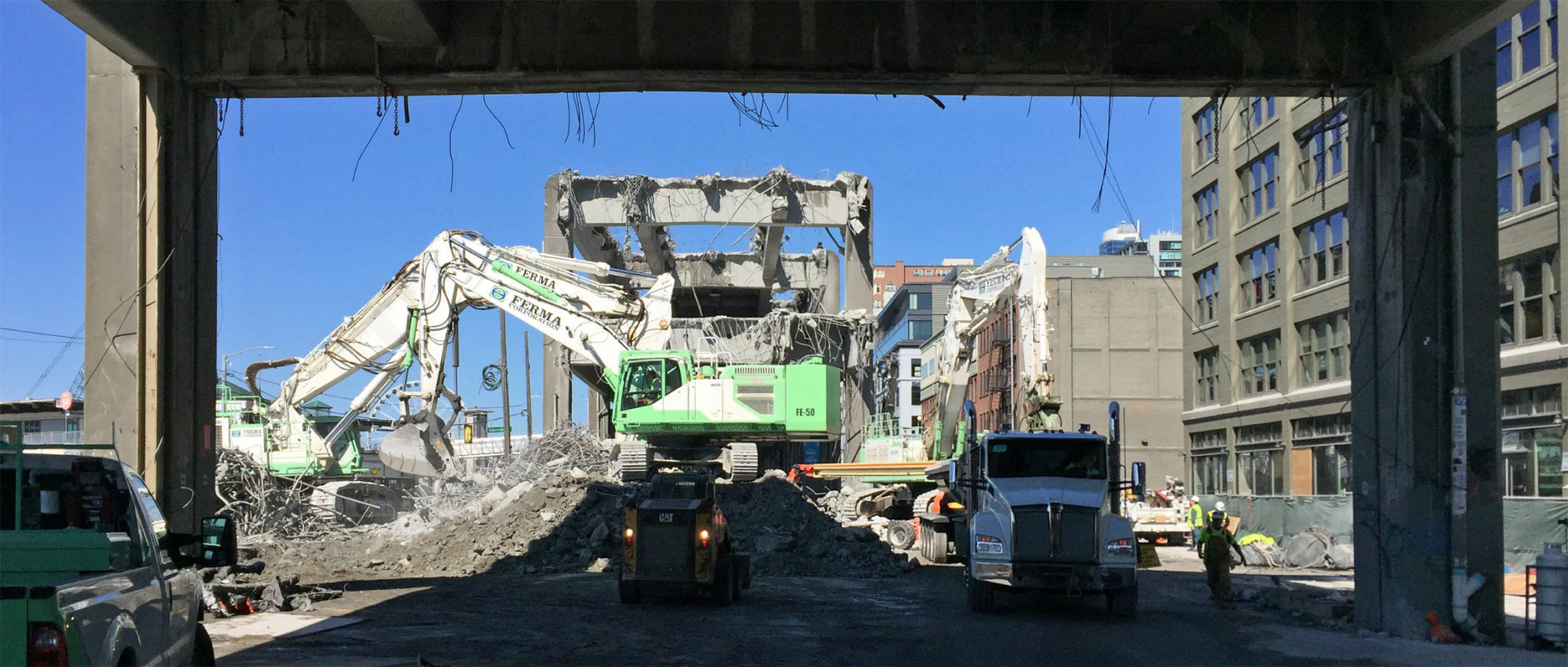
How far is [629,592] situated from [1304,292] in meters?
28.0

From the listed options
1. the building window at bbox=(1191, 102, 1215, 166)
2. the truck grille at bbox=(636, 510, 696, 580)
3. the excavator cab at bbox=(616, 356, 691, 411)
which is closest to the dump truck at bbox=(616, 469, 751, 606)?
the truck grille at bbox=(636, 510, 696, 580)

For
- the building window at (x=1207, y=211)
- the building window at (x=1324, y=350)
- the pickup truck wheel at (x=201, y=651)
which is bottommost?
the pickup truck wheel at (x=201, y=651)

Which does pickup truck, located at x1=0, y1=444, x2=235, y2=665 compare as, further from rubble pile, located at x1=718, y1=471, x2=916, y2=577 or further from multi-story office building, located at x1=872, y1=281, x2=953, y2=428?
multi-story office building, located at x1=872, y1=281, x2=953, y2=428

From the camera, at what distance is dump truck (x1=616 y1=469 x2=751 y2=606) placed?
60.7 feet

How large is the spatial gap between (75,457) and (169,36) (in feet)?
31.6

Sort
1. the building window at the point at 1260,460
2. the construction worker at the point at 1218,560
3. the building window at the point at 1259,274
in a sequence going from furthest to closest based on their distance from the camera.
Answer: the building window at the point at 1259,274 < the building window at the point at 1260,460 < the construction worker at the point at 1218,560

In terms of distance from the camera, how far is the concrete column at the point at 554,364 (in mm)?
37406

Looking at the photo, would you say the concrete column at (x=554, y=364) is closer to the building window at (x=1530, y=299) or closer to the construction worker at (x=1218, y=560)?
the construction worker at (x=1218, y=560)

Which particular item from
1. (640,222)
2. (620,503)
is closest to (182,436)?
(620,503)

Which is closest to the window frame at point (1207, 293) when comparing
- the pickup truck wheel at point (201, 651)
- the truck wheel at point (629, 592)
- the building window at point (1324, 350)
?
the building window at point (1324, 350)

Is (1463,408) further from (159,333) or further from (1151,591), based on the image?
(159,333)

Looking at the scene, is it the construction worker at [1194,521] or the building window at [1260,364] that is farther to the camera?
the building window at [1260,364]

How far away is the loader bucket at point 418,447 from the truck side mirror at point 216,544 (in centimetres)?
1939

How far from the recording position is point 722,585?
19.3 meters
